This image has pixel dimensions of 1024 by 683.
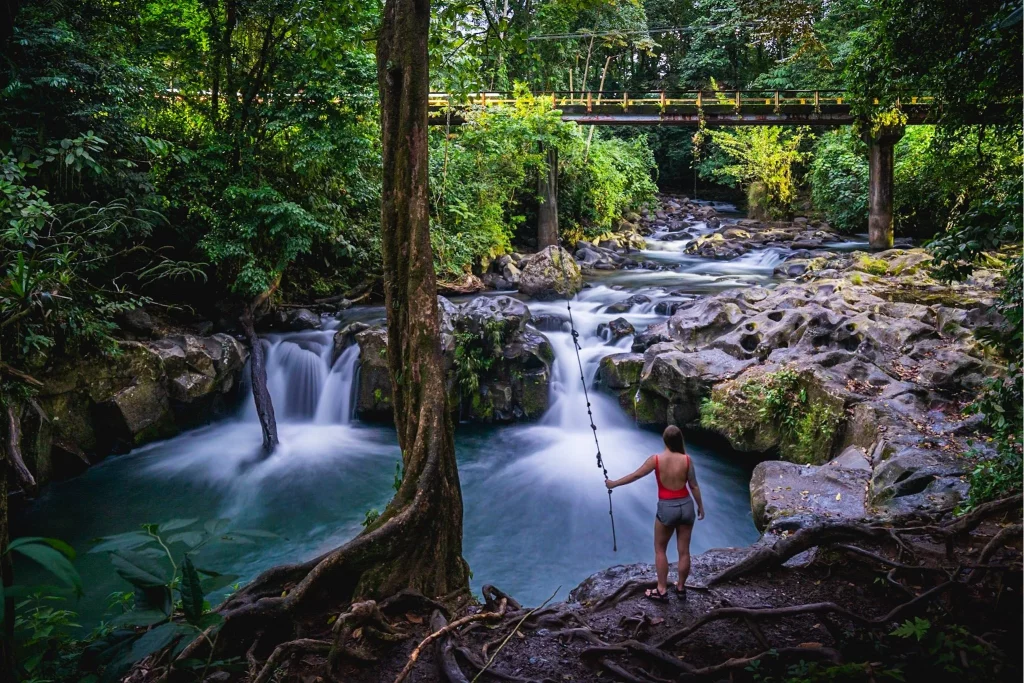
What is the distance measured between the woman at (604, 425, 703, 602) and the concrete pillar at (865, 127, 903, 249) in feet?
56.1

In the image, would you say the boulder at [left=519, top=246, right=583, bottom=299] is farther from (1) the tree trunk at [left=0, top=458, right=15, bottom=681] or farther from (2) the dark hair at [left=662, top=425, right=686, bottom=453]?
(1) the tree trunk at [left=0, top=458, right=15, bottom=681]

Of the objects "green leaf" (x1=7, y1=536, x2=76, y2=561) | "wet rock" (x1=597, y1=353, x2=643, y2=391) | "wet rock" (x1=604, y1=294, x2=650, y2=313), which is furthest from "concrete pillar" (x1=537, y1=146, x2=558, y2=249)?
"green leaf" (x1=7, y1=536, x2=76, y2=561)

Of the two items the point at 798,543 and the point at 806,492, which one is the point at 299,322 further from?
the point at 798,543

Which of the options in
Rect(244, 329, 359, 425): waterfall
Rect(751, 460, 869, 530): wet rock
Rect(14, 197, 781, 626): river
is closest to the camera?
Rect(751, 460, 869, 530): wet rock

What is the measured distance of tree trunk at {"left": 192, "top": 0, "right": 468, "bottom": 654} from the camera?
3924 millimetres

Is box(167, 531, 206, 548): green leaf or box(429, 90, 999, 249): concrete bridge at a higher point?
box(429, 90, 999, 249): concrete bridge

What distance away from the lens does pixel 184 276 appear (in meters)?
11.2

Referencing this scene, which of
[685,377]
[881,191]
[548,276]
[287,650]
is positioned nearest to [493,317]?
[685,377]

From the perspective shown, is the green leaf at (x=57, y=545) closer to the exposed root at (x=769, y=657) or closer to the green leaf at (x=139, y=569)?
the green leaf at (x=139, y=569)

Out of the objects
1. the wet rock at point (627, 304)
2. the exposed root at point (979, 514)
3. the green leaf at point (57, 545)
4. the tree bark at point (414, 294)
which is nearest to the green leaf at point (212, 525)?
the green leaf at point (57, 545)

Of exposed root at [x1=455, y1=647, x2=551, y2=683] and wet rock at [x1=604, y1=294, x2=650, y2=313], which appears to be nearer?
exposed root at [x1=455, y1=647, x2=551, y2=683]

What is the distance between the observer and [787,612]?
11.8ft

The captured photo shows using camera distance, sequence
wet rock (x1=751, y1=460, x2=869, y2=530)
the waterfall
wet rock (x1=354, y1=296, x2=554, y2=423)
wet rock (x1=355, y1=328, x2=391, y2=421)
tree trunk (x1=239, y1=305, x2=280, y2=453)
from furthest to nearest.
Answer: the waterfall
wet rock (x1=355, y1=328, x2=391, y2=421)
wet rock (x1=354, y1=296, x2=554, y2=423)
tree trunk (x1=239, y1=305, x2=280, y2=453)
wet rock (x1=751, y1=460, x2=869, y2=530)

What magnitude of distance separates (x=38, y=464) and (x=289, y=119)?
6118mm
